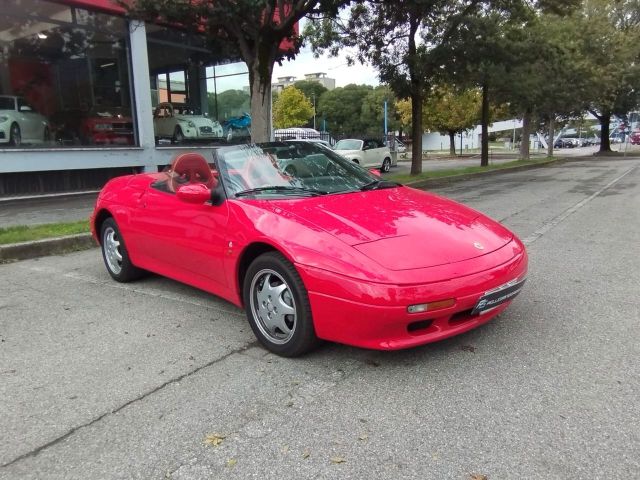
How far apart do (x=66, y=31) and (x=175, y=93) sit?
372 centimetres

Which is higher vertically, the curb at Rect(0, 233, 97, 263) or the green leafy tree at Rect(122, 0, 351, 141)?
the green leafy tree at Rect(122, 0, 351, 141)

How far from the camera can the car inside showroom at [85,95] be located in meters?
12.3

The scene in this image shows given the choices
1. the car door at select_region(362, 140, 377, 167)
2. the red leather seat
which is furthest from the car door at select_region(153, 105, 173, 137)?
the red leather seat

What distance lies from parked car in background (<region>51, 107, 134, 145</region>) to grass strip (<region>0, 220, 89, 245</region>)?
247 inches

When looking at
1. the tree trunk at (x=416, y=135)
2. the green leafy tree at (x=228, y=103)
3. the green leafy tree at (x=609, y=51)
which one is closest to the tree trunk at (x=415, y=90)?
the tree trunk at (x=416, y=135)

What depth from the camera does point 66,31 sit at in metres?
13.3

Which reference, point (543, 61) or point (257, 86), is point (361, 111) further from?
point (257, 86)

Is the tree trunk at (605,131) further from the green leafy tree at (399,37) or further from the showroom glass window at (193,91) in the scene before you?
the showroom glass window at (193,91)

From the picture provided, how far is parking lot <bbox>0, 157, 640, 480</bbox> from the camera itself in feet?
7.55

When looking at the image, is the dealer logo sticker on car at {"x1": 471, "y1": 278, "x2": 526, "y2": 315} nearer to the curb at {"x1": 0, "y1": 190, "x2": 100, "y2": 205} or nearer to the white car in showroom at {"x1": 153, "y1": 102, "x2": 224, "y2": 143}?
the curb at {"x1": 0, "y1": 190, "x2": 100, "y2": 205}

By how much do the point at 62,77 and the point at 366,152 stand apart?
13.5 meters

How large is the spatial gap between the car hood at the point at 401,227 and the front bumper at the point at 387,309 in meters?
0.16

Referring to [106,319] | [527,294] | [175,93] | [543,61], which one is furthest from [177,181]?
[543,61]

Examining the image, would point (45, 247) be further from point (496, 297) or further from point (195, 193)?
point (496, 297)
